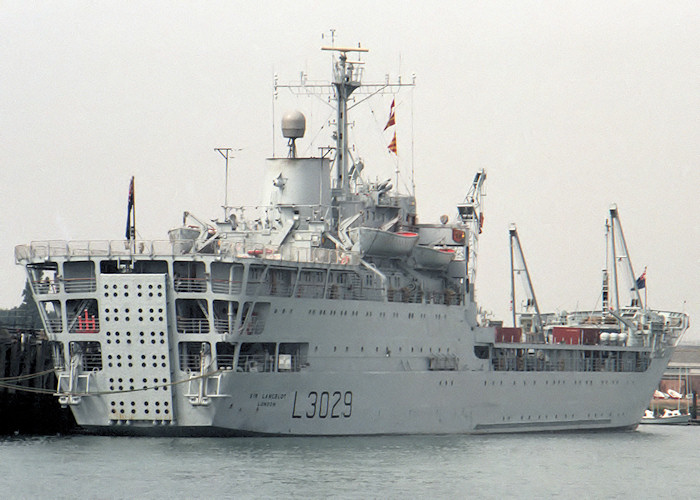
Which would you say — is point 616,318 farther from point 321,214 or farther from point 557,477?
point 557,477

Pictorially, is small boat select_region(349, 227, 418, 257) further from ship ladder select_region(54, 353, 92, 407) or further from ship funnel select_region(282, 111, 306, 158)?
ship ladder select_region(54, 353, 92, 407)

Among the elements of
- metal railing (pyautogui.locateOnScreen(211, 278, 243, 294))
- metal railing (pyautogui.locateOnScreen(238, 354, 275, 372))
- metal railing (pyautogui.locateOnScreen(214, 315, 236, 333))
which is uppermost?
metal railing (pyautogui.locateOnScreen(211, 278, 243, 294))

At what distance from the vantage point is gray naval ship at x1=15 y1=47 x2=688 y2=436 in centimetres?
4103

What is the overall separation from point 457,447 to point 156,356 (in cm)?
1050

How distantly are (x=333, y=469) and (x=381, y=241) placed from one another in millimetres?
11542

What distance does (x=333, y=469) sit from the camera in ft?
120

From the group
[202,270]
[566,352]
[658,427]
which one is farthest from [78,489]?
[658,427]

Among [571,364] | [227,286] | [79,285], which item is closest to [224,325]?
[227,286]

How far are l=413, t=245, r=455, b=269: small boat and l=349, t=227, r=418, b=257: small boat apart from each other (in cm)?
101

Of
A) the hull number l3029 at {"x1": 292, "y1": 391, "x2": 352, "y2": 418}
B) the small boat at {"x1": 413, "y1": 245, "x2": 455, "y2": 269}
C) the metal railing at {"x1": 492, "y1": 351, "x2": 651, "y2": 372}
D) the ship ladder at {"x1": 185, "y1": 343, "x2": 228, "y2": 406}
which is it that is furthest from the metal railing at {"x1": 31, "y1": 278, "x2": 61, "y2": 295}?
the metal railing at {"x1": 492, "y1": 351, "x2": 651, "y2": 372}

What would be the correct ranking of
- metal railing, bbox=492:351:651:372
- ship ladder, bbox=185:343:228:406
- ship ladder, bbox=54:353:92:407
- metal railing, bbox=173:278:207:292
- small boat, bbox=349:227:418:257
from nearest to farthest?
ship ladder, bbox=185:343:228:406
metal railing, bbox=173:278:207:292
ship ladder, bbox=54:353:92:407
small boat, bbox=349:227:418:257
metal railing, bbox=492:351:651:372

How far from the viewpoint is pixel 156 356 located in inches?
1612

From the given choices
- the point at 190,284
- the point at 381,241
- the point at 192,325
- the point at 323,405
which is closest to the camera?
the point at 190,284

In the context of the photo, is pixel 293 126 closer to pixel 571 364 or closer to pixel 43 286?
pixel 43 286
